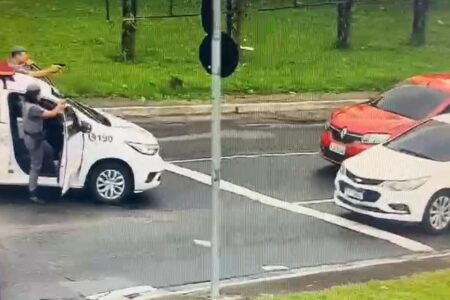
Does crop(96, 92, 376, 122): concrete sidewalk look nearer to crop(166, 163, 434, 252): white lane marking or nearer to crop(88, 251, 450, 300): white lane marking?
crop(166, 163, 434, 252): white lane marking

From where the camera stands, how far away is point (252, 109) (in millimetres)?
22281

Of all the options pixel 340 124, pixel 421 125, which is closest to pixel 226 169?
pixel 340 124

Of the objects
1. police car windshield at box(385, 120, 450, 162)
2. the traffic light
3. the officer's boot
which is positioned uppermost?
the traffic light

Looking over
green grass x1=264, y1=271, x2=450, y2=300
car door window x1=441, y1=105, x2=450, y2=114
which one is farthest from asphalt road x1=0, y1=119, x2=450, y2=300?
car door window x1=441, y1=105, x2=450, y2=114

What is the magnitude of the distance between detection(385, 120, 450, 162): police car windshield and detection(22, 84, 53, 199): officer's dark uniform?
446cm

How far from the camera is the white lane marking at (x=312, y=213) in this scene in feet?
43.8

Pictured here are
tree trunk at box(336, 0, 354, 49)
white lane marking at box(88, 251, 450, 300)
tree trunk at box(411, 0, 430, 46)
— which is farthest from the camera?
A: tree trunk at box(411, 0, 430, 46)

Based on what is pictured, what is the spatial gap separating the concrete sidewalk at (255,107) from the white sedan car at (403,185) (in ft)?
24.8

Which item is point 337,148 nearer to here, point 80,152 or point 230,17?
point 80,152

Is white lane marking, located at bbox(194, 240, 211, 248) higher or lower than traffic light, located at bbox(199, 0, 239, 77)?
lower

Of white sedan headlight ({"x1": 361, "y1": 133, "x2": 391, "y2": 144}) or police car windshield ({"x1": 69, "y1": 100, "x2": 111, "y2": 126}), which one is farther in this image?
white sedan headlight ({"x1": 361, "y1": 133, "x2": 391, "y2": 144})

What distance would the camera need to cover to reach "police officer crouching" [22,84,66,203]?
14.0 m

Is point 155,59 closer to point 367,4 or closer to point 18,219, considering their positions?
point 367,4

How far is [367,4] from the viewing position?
109 ft
